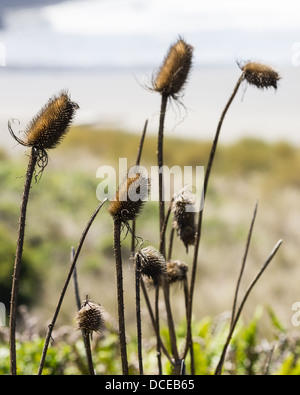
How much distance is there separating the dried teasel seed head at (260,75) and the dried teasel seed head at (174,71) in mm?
181

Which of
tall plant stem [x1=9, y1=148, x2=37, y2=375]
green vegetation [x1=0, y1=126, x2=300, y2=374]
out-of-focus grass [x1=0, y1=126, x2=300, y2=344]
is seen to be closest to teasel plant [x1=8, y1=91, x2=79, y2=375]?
tall plant stem [x1=9, y1=148, x2=37, y2=375]

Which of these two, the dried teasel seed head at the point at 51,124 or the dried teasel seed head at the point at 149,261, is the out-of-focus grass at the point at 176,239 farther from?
the dried teasel seed head at the point at 51,124

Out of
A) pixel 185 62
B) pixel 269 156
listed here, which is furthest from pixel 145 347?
pixel 269 156

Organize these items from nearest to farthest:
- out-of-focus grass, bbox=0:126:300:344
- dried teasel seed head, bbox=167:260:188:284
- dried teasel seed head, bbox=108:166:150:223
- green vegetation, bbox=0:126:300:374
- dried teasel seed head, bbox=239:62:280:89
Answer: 1. dried teasel seed head, bbox=108:166:150:223
2. dried teasel seed head, bbox=239:62:280:89
3. dried teasel seed head, bbox=167:260:188:284
4. green vegetation, bbox=0:126:300:374
5. out-of-focus grass, bbox=0:126:300:344

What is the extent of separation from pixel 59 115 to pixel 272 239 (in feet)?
23.0

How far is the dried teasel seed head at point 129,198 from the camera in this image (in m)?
1.41

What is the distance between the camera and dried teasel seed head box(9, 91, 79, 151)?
1.49 meters

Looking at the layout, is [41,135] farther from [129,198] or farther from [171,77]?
[171,77]

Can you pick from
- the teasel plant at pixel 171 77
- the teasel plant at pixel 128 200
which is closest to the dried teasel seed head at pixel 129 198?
the teasel plant at pixel 128 200

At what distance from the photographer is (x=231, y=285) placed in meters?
6.63

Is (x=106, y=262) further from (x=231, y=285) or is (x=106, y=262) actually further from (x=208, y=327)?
(x=208, y=327)

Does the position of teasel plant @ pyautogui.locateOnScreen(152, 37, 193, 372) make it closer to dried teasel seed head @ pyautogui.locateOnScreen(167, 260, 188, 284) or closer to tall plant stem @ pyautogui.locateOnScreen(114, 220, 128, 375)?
dried teasel seed head @ pyautogui.locateOnScreen(167, 260, 188, 284)

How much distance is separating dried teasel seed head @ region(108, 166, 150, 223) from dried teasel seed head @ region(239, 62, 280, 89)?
1.68 feet

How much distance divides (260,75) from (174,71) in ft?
0.84
